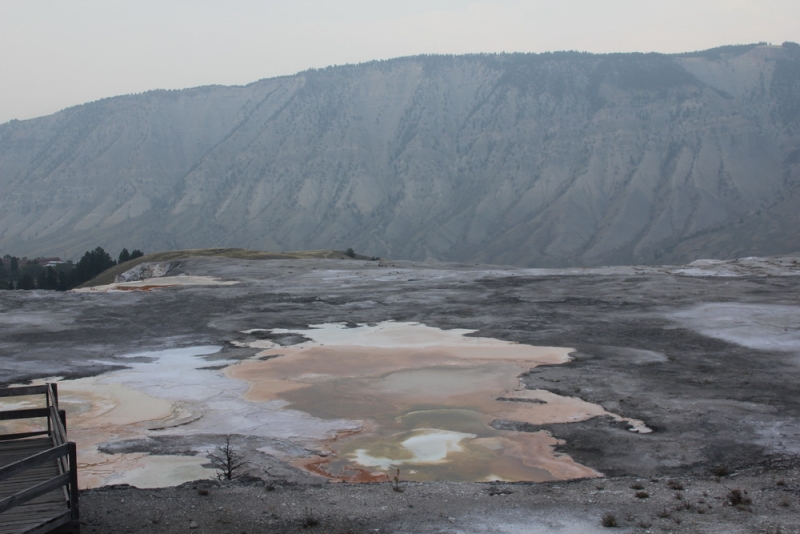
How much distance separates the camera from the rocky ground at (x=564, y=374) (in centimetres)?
1008

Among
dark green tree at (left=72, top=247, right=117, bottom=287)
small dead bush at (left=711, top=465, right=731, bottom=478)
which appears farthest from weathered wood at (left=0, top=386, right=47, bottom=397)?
dark green tree at (left=72, top=247, right=117, bottom=287)

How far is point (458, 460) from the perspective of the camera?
14258 mm

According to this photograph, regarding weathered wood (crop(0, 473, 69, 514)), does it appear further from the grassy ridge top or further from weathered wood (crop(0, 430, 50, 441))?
the grassy ridge top

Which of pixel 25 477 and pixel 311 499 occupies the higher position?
pixel 25 477

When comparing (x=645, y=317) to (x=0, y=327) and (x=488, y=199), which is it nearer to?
(x=0, y=327)

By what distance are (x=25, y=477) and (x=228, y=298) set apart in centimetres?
3304

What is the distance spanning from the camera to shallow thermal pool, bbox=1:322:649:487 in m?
13.8

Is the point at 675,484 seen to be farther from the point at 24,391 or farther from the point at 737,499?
the point at 24,391

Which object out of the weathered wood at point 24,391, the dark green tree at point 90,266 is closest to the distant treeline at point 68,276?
the dark green tree at point 90,266

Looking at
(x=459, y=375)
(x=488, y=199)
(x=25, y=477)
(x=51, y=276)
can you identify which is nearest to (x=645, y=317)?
(x=459, y=375)

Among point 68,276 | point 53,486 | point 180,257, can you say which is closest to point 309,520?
point 53,486

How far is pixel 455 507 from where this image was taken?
1050cm

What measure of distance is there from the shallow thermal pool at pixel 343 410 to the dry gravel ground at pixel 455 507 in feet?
5.83

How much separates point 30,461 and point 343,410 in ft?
33.9
